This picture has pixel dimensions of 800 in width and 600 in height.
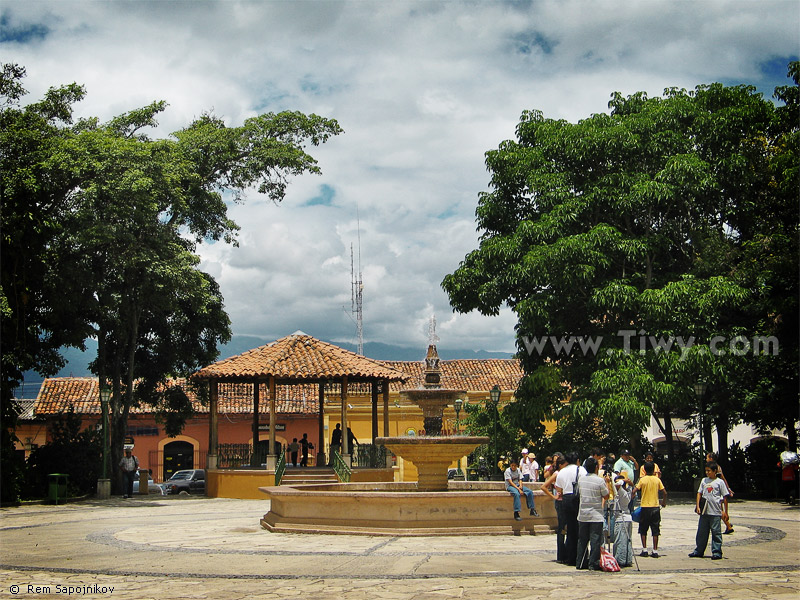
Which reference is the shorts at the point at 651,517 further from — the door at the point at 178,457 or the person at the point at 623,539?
the door at the point at 178,457

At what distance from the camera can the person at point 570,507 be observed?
10.1 metres

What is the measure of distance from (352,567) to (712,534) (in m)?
4.54

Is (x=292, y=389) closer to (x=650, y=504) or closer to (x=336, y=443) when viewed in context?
(x=336, y=443)

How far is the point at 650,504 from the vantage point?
36.3ft

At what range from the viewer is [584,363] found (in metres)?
23.6

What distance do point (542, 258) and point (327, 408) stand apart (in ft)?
56.6

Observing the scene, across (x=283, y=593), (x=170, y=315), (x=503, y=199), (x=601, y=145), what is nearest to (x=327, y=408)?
(x=170, y=315)

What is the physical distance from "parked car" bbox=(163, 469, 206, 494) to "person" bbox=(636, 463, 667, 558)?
2459 cm

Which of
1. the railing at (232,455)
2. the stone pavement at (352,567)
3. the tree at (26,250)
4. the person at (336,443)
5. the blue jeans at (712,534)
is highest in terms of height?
the tree at (26,250)

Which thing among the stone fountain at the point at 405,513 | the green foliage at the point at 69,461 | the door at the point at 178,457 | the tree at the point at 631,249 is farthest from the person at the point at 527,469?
the door at the point at 178,457

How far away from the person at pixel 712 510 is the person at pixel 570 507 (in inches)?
65.6

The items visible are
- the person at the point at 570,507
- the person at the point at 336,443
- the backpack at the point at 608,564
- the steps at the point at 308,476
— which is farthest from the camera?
the person at the point at 336,443

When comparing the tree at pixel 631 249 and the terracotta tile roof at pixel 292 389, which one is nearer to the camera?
the tree at pixel 631 249

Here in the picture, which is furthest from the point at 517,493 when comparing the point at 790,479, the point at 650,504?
Result: the point at 790,479
